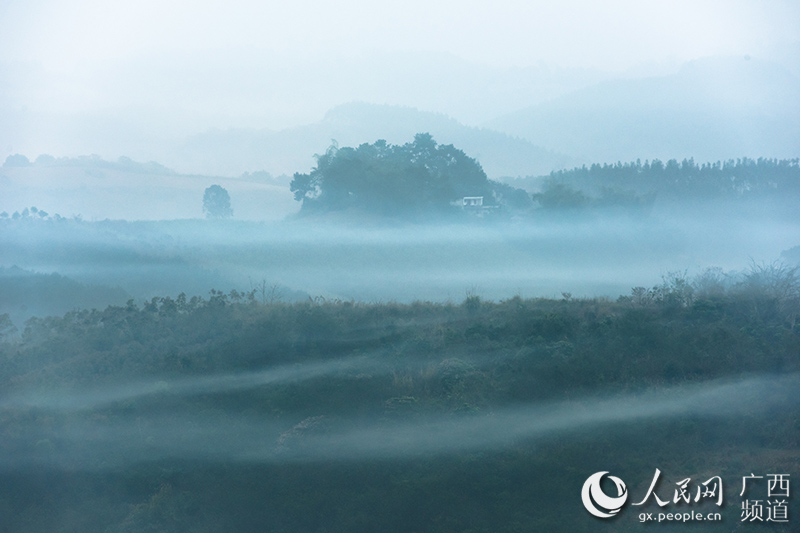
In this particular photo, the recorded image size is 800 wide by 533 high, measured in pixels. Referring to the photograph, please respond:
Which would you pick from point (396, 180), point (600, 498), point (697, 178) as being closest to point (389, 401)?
point (600, 498)

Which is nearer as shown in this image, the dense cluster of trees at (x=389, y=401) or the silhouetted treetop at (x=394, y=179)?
the dense cluster of trees at (x=389, y=401)

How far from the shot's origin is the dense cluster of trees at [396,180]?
39.4 m

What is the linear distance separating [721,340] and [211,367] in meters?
11.0

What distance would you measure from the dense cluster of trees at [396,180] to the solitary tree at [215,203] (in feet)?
29.9

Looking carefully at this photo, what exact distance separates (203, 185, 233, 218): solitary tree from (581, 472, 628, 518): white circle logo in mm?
47218

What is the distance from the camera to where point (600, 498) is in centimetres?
798

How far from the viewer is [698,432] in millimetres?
9484

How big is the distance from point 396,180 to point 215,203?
66.3 feet

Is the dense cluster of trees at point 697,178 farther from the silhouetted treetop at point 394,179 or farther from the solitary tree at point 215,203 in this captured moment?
the solitary tree at point 215,203

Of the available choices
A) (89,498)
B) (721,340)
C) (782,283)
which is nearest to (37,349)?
(89,498)

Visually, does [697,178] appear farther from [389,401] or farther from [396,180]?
[389,401]

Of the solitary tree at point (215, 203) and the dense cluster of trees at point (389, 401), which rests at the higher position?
the solitary tree at point (215, 203)

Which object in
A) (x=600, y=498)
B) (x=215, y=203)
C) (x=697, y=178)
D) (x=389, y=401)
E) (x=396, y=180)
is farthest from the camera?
(x=215, y=203)

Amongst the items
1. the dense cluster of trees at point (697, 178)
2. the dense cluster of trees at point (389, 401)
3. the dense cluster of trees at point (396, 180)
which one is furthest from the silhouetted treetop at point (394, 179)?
the dense cluster of trees at point (389, 401)
